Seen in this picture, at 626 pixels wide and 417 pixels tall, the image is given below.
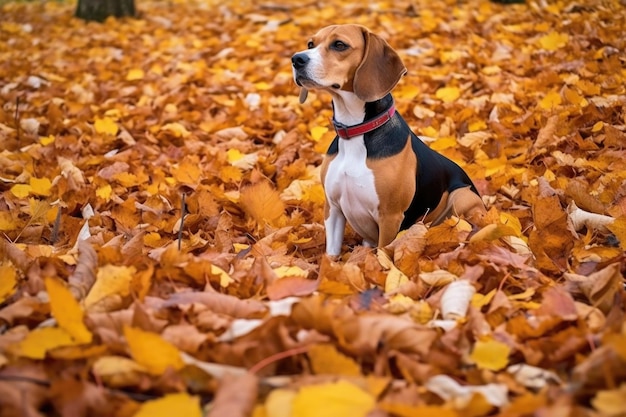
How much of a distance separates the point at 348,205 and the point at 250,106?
2671 millimetres

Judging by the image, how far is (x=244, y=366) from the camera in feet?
6.34

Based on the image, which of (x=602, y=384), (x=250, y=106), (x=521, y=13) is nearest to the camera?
(x=602, y=384)

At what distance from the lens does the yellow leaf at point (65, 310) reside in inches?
78.5

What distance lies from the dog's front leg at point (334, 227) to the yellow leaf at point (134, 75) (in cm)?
401

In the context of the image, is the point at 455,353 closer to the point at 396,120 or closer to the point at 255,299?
the point at 255,299

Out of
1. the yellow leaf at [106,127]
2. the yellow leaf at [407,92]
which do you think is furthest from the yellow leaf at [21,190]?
the yellow leaf at [407,92]

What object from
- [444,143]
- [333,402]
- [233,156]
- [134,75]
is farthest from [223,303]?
[134,75]

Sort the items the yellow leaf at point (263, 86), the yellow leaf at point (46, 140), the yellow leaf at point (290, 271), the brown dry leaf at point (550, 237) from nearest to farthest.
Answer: the yellow leaf at point (290, 271) → the brown dry leaf at point (550, 237) → the yellow leaf at point (46, 140) → the yellow leaf at point (263, 86)

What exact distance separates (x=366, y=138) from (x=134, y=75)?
14.0ft

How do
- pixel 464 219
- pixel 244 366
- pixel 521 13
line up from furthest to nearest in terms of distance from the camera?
pixel 521 13 < pixel 464 219 < pixel 244 366

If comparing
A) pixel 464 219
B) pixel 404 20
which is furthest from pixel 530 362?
pixel 404 20

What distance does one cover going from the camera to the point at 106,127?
5340 mm

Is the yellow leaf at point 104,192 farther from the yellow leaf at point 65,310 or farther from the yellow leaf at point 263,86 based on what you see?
the yellow leaf at point 263,86

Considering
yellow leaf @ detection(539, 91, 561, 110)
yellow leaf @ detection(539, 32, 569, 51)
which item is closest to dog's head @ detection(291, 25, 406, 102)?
yellow leaf @ detection(539, 91, 561, 110)
